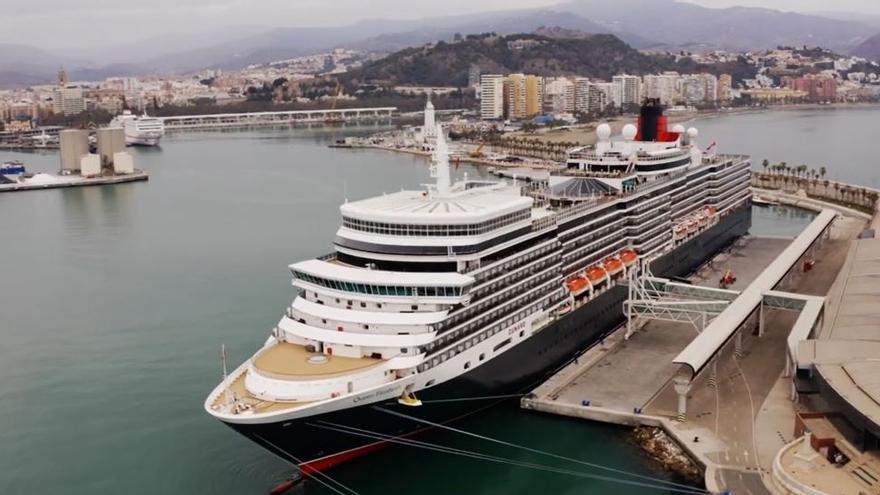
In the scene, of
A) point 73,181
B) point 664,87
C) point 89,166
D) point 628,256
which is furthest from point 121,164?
point 664,87

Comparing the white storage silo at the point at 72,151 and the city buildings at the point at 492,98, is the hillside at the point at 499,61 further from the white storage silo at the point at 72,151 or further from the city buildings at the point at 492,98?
the white storage silo at the point at 72,151

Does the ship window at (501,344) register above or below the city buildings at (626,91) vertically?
below

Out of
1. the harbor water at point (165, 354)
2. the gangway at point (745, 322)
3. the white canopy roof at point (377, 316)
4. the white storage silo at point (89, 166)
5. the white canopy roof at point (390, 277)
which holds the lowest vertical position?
the harbor water at point (165, 354)

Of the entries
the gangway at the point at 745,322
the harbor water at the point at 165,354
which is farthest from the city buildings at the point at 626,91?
the gangway at the point at 745,322

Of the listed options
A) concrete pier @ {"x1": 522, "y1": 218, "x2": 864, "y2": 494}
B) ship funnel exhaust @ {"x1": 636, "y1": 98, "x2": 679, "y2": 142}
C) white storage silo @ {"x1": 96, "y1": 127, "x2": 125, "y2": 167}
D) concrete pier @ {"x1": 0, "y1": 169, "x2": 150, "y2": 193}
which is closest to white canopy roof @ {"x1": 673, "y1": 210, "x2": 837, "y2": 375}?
concrete pier @ {"x1": 522, "y1": 218, "x2": 864, "y2": 494}

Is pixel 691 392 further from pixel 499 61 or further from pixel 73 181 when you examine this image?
pixel 499 61

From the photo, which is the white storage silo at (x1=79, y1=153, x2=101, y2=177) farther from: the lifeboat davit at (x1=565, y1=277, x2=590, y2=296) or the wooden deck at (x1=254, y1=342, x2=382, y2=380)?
the wooden deck at (x1=254, y1=342, x2=382, y2=380)
